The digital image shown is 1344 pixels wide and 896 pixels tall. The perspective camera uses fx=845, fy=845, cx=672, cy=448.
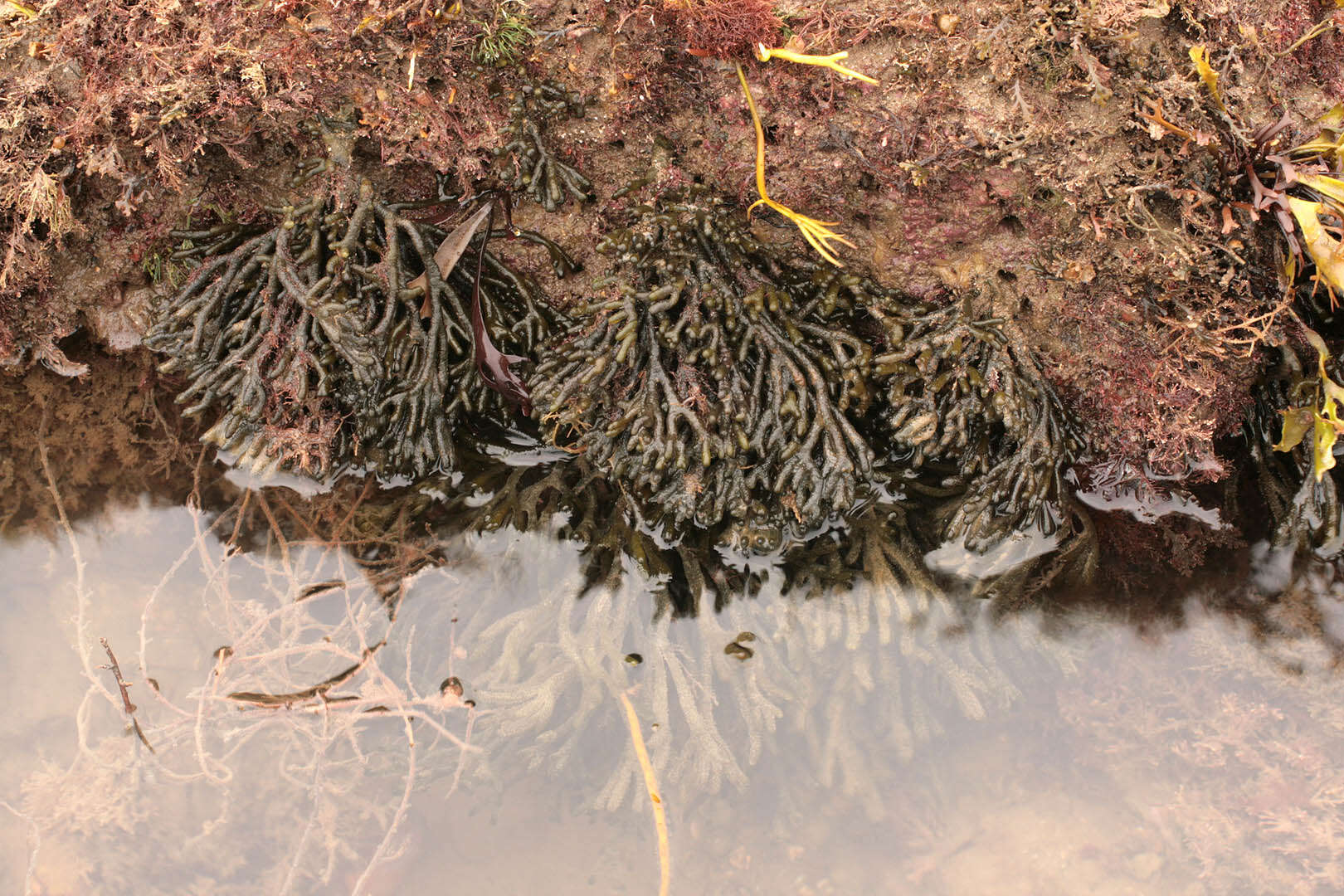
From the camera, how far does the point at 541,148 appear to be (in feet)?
8.85

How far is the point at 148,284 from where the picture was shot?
125 inches

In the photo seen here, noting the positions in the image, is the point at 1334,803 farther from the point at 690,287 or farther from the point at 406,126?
the point at 406,126

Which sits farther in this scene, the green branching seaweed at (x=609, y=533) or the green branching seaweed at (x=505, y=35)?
the green branching seaweed at (x=609, y=533)

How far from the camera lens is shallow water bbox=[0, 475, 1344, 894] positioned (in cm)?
264

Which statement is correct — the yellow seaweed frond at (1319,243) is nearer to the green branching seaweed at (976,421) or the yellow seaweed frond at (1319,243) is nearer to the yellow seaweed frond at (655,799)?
the green branching seaweed at (976,421)

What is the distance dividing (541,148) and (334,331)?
2.87ft

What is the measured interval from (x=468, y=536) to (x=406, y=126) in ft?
4.55

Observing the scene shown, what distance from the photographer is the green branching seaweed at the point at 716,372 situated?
265 centimetres

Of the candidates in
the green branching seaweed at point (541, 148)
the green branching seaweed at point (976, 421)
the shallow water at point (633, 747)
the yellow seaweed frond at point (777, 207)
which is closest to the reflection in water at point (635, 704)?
the shallow water at point (633, 747)

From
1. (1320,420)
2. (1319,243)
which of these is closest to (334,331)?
(1319,243)

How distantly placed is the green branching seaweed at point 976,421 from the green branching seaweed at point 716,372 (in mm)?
154

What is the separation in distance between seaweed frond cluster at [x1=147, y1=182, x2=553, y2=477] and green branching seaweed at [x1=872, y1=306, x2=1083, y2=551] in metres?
1.25

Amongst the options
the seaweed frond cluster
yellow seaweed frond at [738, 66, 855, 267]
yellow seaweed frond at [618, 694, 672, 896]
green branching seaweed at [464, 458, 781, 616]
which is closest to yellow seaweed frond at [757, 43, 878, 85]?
yellow seaweed frond at [738, 66, 855, 267]

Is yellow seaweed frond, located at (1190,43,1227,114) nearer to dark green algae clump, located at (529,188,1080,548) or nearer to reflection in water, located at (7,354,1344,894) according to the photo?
dark green algae clump, located at (529,188,1080,548)
